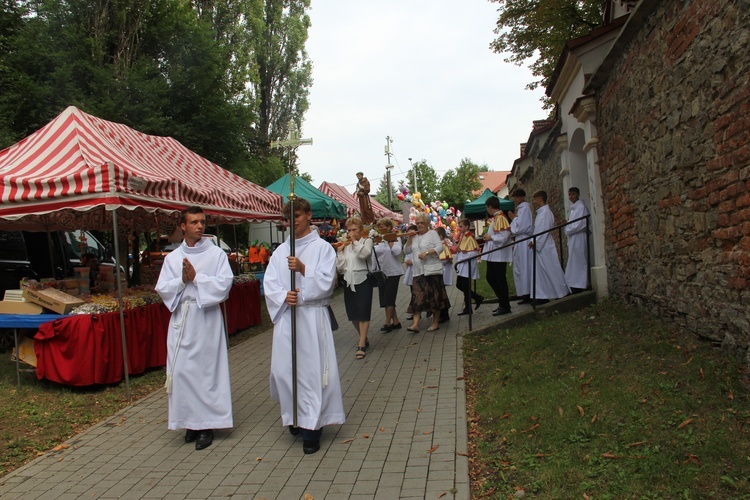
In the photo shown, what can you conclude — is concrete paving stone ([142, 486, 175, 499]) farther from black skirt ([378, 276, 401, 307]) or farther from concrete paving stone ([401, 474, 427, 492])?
black skirt ([378, 276, 401, 307])

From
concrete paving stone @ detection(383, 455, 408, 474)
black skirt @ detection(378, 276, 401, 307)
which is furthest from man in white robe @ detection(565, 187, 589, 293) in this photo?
concrete paving stone @ detection(383, 455, 408, 474)

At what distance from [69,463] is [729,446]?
15.6ft

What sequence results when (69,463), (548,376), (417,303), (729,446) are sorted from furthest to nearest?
(417,303) → (548,376) → (69,463) → (729,446)

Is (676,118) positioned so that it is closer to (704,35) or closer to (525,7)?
(704,35)

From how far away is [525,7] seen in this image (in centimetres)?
1741

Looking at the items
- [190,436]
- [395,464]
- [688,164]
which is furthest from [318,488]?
[688,164]

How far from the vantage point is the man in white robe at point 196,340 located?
16.5ft

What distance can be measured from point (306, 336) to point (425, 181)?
211 feet

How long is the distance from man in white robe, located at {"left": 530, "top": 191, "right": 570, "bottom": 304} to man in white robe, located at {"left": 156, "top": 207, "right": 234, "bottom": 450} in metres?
6.04

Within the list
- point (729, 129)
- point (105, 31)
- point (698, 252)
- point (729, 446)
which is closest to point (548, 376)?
point (698, 252)

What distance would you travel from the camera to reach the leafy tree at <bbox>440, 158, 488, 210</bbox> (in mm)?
63719

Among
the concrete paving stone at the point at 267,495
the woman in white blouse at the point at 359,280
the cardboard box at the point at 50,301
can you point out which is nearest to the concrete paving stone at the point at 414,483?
the concrete paving stone at the point at 267,495

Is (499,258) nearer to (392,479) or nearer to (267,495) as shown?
(392,479)

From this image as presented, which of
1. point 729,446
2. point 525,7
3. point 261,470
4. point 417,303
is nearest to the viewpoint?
point 729,446
